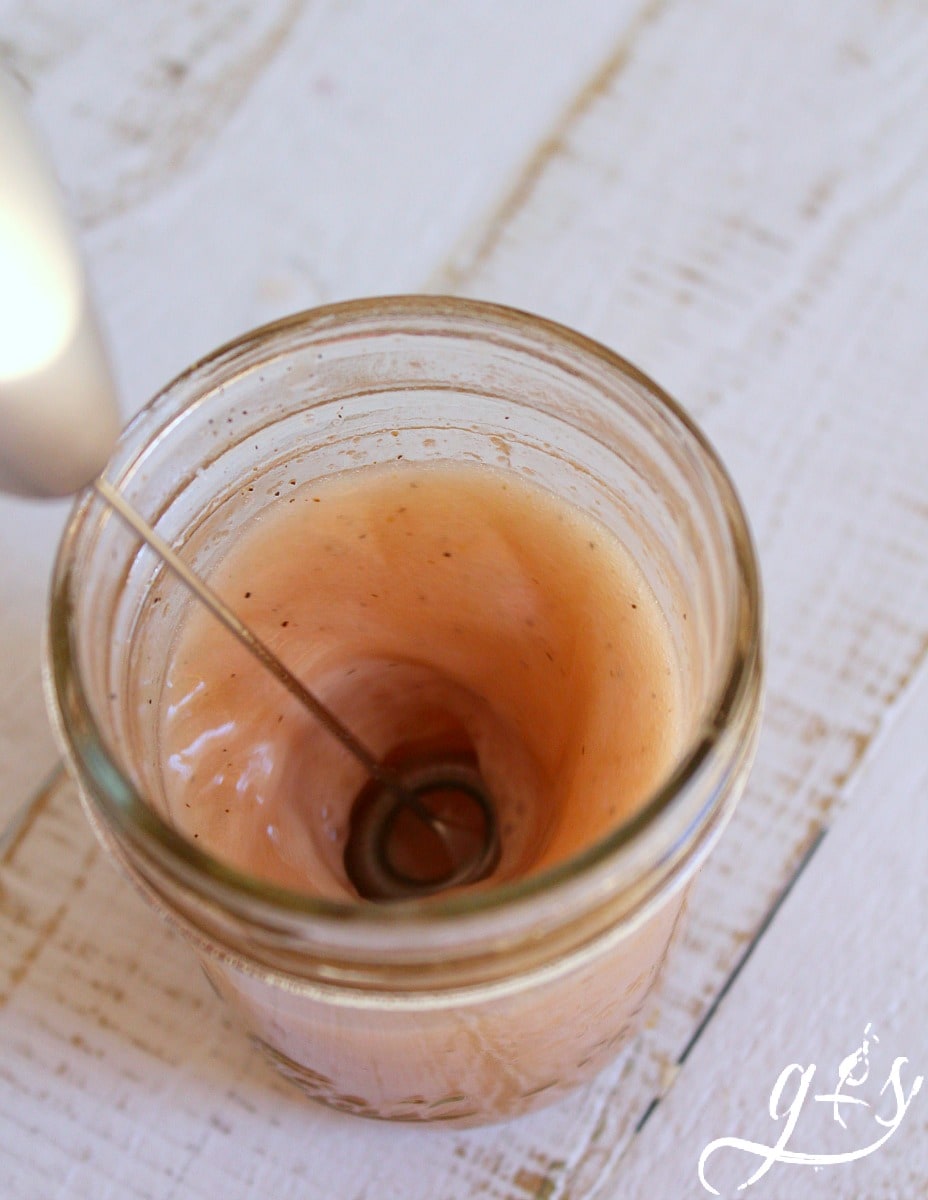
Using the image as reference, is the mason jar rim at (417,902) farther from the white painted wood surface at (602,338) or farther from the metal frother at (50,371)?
the white painted wood surface at (602,338)

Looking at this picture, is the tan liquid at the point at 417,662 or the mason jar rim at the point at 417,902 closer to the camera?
the mason jar rim at the point at 417,902

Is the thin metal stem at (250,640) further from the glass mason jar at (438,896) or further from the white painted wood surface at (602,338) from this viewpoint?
the white painted wood surface at (602,338)

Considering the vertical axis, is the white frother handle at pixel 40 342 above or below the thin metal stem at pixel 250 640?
above

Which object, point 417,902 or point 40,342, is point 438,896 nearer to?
Answer: point 417,902

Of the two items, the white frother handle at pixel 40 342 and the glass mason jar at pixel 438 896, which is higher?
the white frother handle at pixel 40 342

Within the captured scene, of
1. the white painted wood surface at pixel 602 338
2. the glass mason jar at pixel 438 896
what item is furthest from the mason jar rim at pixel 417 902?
the white painted wood surface at pixel 602 338

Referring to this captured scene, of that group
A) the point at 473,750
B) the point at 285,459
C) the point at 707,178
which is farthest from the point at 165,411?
the point at 707,178

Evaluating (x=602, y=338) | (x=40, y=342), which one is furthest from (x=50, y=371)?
(x=602, y=338)

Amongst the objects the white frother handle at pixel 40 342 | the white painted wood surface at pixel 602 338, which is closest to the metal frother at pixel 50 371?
the white frother handle at pixel 40 342
